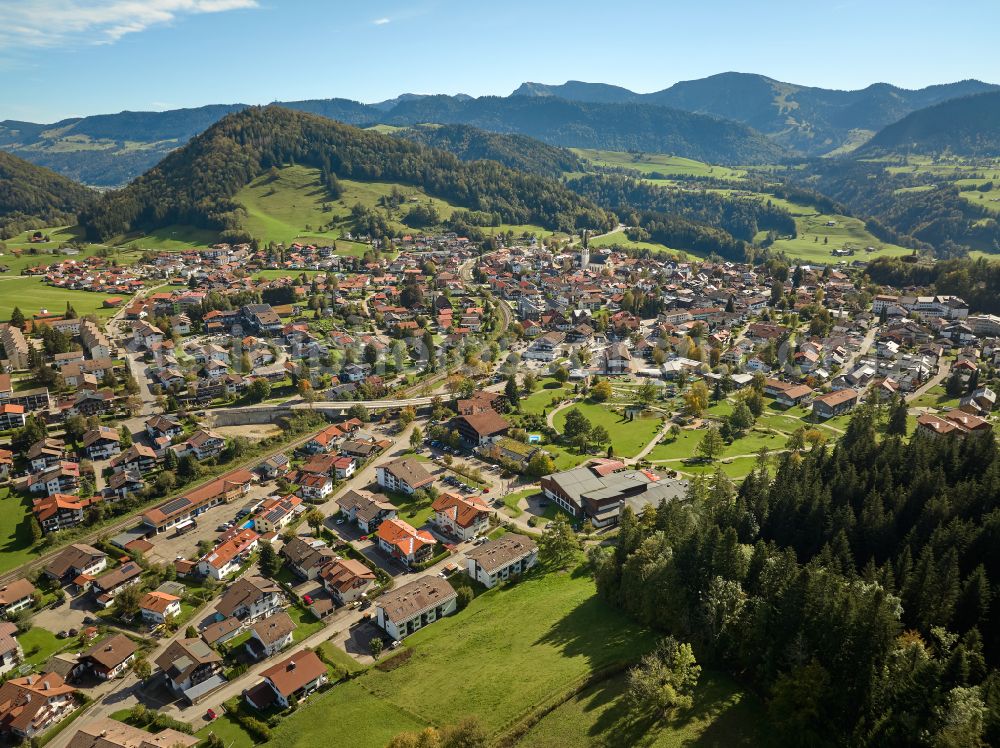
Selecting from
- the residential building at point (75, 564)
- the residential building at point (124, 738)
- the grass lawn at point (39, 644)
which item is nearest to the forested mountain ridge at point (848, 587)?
the residential building at point (124, 738)

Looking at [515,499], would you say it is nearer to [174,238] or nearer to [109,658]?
[109,658]

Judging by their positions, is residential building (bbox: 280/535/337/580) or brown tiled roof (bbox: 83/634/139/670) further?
residential building (bbox: 280/535/337/580)

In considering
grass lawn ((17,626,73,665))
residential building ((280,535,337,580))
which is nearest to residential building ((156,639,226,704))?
grass lawn ((17,626,73,665))

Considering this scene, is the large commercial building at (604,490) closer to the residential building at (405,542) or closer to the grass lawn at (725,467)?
the grass lawn at (725,467)

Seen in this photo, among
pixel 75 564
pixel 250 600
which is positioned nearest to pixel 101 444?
pixel 75 564

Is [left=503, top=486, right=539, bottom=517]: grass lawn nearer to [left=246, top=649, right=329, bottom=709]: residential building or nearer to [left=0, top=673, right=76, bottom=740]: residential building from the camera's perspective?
[left=246, top=649, right=329, bottom=709]: residential building

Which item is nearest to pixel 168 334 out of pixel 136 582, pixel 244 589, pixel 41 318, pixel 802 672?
pixel 41 318

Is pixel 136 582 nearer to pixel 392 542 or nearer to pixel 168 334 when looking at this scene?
pixel 392 542

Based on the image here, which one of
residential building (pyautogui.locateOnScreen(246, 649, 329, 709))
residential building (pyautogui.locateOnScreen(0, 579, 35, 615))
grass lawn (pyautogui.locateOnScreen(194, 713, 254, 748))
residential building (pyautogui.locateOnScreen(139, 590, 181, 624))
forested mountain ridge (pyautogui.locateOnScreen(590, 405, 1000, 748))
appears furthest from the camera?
residential building (pyautogui.locateOnScreen(0, 579, 35, 615))
